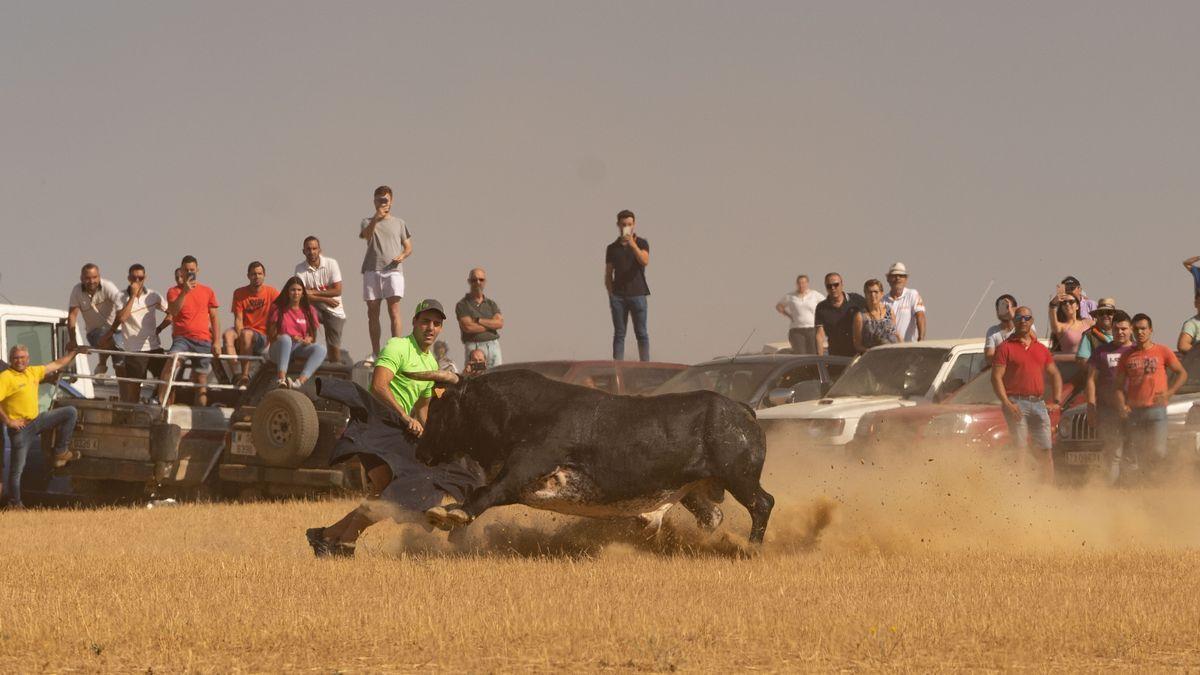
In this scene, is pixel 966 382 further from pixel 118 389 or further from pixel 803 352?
pixel 118 389

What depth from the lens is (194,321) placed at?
20.2 meters

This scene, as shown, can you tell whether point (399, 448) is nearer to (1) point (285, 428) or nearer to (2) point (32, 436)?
(1) point (285, 428)

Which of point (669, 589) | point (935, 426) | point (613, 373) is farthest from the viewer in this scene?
point (613, 373)

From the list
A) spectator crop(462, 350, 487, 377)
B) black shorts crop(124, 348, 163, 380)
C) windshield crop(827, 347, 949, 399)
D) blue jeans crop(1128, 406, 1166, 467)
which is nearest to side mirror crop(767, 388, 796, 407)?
windshield crop(827, 347, 949, 399)

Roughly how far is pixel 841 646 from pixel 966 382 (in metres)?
9.98

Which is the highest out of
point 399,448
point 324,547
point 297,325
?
point 297,325

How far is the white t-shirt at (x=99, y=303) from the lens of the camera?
69.5ft

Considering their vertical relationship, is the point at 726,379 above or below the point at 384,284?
below

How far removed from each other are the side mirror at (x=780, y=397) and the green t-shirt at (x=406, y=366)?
514cm

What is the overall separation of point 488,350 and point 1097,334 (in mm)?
6579

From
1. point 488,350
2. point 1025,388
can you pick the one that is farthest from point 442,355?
point 1025,388

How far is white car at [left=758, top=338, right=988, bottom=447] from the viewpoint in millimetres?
18188

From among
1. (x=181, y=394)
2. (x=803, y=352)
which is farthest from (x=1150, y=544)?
(x=181, y=394)

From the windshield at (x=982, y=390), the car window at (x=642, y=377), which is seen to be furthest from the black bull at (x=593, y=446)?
the car window at (x=642, y=377)
